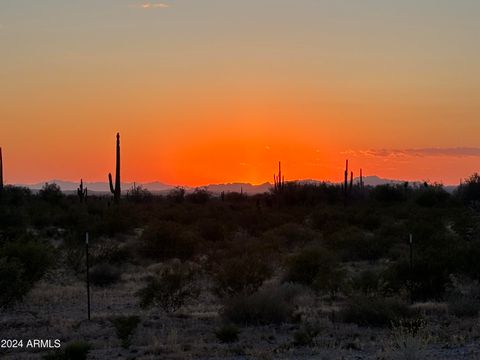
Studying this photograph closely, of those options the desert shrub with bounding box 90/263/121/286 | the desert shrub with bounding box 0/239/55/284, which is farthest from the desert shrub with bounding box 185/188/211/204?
the desert shrub with bounding box 0/239/55/284

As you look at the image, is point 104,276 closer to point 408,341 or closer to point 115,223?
point 408,341

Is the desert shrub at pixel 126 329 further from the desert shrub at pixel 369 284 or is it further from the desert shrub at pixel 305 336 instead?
the desert shrub at pixel 369 284

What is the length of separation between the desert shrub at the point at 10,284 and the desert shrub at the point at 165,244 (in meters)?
12.1

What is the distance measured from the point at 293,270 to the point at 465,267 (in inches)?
203

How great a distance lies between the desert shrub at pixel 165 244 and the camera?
29484mm

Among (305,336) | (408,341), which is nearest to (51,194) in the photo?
(305,336)

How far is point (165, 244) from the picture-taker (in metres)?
29.7

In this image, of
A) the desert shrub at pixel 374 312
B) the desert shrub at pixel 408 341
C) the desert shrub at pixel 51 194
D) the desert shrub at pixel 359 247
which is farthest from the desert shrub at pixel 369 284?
the desert shrub at pixel 51 194

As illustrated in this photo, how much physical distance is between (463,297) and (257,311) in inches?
228

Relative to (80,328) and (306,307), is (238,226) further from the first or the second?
(80,328)

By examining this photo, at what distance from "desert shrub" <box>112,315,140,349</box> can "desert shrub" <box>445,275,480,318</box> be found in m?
7.33

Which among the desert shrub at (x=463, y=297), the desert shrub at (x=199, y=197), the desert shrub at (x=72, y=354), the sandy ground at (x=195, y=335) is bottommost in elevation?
the sandy ground at (x=195, y=335)

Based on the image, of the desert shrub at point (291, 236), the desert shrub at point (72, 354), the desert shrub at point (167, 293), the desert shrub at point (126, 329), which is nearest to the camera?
the desert shrub at point (72, 354)

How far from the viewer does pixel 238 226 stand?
141 feet
